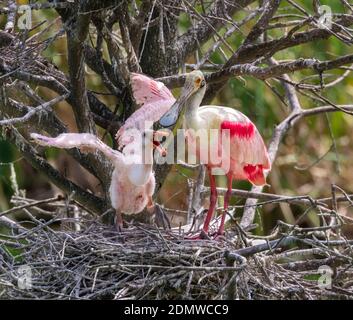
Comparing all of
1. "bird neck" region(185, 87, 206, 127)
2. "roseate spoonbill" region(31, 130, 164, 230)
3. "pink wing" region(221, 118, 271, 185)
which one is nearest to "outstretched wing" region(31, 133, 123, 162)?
"roseate spoonbill" region(31, 130, 164, 230)

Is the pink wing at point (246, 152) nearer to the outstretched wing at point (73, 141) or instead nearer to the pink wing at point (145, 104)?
the pink wing at point (145, 104)

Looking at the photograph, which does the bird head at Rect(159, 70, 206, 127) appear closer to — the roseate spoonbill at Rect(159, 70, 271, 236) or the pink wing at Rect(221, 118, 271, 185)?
the roseate spoonbill at Rect(159, 70, 271, 236)

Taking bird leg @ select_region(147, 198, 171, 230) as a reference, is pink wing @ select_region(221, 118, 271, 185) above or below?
above

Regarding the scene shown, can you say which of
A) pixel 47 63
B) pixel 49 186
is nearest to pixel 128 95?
pixel 47 63

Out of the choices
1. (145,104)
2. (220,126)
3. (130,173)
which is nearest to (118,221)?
(130,173)

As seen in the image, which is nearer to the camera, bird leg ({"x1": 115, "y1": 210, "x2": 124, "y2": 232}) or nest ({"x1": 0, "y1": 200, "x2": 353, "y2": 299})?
nest ({"x1": 0, "y1": 200, "x2": 353, "y2": 299})

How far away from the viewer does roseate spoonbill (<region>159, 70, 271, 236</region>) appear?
6.31 metres

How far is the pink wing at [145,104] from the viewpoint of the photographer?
6.24m

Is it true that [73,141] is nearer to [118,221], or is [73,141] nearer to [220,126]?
[118,221]

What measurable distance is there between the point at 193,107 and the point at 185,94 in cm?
10

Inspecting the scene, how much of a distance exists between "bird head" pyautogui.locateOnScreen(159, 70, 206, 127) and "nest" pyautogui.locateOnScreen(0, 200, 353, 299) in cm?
60

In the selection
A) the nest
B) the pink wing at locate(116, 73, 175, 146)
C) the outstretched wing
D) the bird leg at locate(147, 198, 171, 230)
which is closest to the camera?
the nest

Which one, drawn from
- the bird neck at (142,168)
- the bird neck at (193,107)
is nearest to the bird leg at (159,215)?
the bird neck at (142,168)
